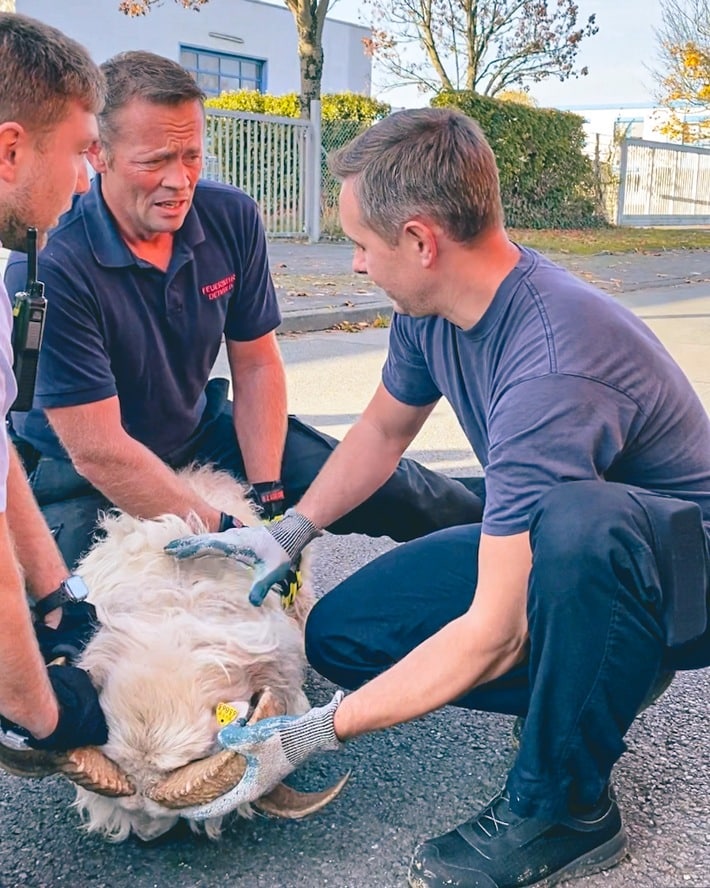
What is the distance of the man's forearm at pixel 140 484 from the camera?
131 inches

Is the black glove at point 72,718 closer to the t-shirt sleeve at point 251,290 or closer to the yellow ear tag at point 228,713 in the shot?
the yellow ear tag at point 228,713

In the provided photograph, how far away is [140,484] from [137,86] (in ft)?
4.31

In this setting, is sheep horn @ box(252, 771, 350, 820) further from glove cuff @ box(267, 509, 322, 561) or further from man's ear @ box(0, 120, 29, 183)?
man's ear @ box(0, 120, 29, 183)

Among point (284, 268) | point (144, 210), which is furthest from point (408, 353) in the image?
point (284, 268)

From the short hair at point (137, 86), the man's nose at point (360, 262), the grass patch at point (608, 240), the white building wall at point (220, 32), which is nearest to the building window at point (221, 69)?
the white building wall at point (220, 32)

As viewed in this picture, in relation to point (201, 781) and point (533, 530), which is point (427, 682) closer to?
point (533, 530)

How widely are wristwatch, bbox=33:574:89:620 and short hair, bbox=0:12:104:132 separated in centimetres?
121

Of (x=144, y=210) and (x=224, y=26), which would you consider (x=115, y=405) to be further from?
(x=224, y=26)

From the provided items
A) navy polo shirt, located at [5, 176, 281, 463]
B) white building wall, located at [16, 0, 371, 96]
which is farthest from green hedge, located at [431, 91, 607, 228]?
navy polo shirt, located at [5, 176, 281, 463]

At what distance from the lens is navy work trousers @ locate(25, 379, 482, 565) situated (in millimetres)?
3680

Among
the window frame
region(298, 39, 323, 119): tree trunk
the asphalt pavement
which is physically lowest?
the asphalt pavement

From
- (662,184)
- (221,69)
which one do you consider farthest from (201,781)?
(221,69)

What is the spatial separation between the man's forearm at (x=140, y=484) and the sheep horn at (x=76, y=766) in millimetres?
1084

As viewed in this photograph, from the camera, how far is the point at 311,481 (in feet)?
13.1
